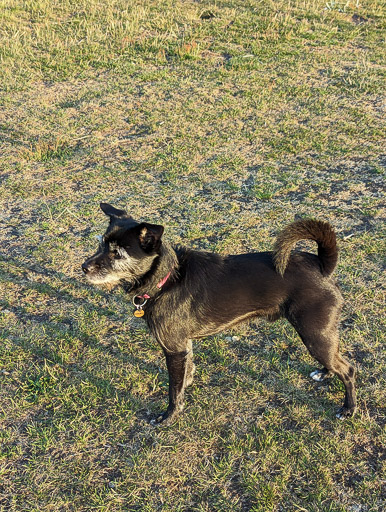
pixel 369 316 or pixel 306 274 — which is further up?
pixel 306 274

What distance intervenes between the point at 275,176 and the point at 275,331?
136 inches

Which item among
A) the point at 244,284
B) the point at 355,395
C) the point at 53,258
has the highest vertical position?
the point at 244,284

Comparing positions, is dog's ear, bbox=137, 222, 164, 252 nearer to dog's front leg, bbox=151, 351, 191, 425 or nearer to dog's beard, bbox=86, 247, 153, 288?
dog's beard, bbox=86, 247, 153, 288

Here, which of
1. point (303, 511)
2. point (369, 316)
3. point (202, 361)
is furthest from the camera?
point (369, 316)

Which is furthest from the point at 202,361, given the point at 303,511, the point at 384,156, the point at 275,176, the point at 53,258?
the point at 384,156

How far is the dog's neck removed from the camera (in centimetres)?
364

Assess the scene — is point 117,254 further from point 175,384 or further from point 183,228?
point 183,228

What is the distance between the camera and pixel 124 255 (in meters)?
3.55

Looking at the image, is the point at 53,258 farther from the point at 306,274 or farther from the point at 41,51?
the point at 41,51

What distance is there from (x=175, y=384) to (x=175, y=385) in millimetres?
10

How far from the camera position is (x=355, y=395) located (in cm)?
394

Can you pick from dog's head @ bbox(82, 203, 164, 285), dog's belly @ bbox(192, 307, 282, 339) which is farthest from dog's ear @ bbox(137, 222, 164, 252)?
dog's belly @ bbox(192, 307, 282, 339)

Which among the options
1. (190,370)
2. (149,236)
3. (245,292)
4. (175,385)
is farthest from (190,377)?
(149,236)

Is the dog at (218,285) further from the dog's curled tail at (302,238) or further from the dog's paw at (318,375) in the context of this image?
the dog's paw at (318,375)
